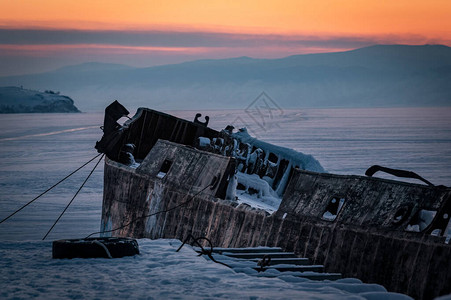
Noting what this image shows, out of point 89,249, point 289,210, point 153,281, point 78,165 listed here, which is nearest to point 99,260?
point 89,249

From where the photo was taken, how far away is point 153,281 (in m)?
6.93

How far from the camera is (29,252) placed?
29.0ft

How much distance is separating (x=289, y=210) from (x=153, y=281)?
2.64m

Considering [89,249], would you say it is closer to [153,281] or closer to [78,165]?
[153,281]

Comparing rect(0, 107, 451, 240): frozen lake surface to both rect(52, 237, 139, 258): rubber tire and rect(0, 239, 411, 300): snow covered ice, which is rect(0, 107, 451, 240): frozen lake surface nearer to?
rect(52, 237, 139, 258): rubber tire

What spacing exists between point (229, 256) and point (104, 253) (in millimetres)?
1663

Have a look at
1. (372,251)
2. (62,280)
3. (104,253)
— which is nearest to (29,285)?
(62,280)

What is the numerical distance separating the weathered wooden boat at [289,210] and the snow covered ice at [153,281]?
22.1 inches

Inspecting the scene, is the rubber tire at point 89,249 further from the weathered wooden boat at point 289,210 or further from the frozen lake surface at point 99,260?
the weathered wooden boat at point 289,210

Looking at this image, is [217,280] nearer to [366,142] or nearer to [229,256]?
[229,256]

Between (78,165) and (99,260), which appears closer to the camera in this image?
(99,260)

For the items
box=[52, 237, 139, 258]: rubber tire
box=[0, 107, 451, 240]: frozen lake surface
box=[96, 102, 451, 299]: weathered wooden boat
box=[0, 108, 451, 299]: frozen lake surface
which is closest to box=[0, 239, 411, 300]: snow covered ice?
box=[0, 108, 451, 299]: frozen lake surface

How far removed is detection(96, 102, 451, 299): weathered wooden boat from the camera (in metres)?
6.99

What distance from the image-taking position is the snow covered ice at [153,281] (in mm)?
6289
